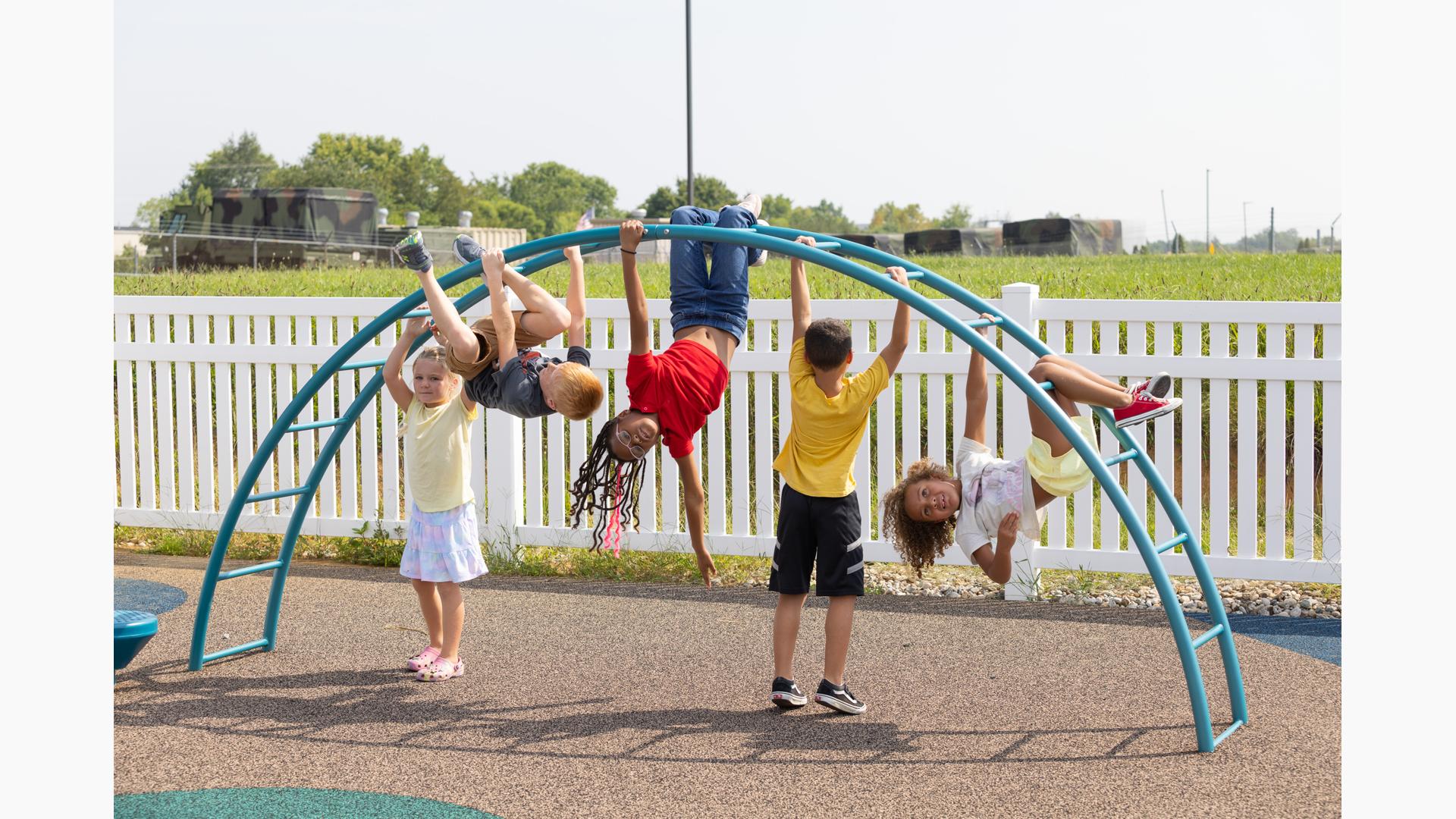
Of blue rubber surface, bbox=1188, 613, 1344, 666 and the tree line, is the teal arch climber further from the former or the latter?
the tree line

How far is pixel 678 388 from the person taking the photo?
4438 millimetres

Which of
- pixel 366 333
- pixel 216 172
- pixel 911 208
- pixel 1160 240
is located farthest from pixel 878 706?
pixel 216 172

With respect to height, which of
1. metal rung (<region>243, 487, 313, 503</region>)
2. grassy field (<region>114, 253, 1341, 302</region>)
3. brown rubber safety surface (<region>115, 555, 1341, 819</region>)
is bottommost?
brown rubber safety surface (<region>115, 555, 1341, 819</region>)

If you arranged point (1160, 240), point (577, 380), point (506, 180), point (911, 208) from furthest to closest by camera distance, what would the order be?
point (506, 180) < point (911, 208) < point (1160, 240) < point (577, 380)

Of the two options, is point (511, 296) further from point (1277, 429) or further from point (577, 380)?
point (1277, 429)

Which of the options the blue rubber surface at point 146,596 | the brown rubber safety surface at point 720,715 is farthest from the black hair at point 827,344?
the blue rubber surface at point 146,596

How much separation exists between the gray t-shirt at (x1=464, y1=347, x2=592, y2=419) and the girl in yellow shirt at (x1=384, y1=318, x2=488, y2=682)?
377mm

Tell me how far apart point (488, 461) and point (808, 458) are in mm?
2896

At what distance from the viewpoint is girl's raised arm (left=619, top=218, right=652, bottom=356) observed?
13.6 ft

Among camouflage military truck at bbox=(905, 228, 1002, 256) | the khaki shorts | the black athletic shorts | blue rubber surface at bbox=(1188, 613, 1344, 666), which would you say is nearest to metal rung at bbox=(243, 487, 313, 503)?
the khaki shorts

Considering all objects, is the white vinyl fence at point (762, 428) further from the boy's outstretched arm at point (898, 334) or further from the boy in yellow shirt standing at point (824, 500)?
the boy's outstretched arm at point (898, 334)

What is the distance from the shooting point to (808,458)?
4.61 meters

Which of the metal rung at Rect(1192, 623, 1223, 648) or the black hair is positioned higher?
the black hair

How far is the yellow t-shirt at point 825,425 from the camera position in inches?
175
